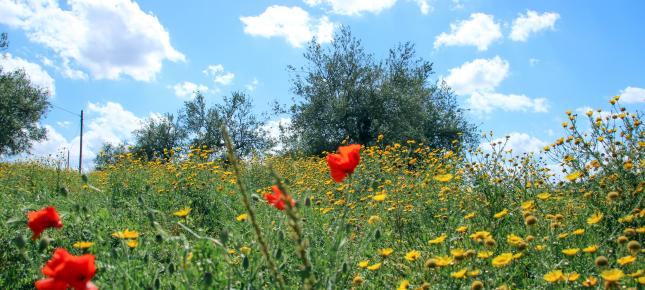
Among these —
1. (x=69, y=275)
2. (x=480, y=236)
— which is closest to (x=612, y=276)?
(x=480, y=236)

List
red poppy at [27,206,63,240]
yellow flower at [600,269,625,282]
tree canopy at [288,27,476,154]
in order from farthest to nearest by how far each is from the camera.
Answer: tree canopy at [288,27,476,154], red poppy at [27,206,63,240], yellow flower at [600,269,625,282]

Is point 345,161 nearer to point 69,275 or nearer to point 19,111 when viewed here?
point 69,275

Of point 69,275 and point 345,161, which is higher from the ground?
point 345,161

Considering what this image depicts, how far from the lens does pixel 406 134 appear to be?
17.5 meters

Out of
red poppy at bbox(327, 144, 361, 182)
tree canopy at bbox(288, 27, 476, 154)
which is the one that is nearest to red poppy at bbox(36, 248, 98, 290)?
red poppy at bbox(327, 144, 361, 182)

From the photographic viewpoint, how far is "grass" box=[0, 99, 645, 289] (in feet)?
7.22

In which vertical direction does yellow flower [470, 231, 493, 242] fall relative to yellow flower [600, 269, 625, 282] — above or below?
above

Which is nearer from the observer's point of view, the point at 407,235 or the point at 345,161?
the point at 345,161

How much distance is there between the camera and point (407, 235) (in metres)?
3.79

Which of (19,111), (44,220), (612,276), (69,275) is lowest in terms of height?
(612,276)

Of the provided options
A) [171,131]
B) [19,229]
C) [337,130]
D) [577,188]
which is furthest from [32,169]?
[171,131]

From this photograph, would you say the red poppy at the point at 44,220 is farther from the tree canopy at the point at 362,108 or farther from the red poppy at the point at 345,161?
the tree canopy at the point at 362,108

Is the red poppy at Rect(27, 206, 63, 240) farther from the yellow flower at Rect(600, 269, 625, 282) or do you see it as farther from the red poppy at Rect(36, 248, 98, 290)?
the yellow flower at Rect(600, 269, 625, 282)

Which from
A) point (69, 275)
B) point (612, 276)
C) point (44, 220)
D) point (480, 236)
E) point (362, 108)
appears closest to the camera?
point (69, 275)
